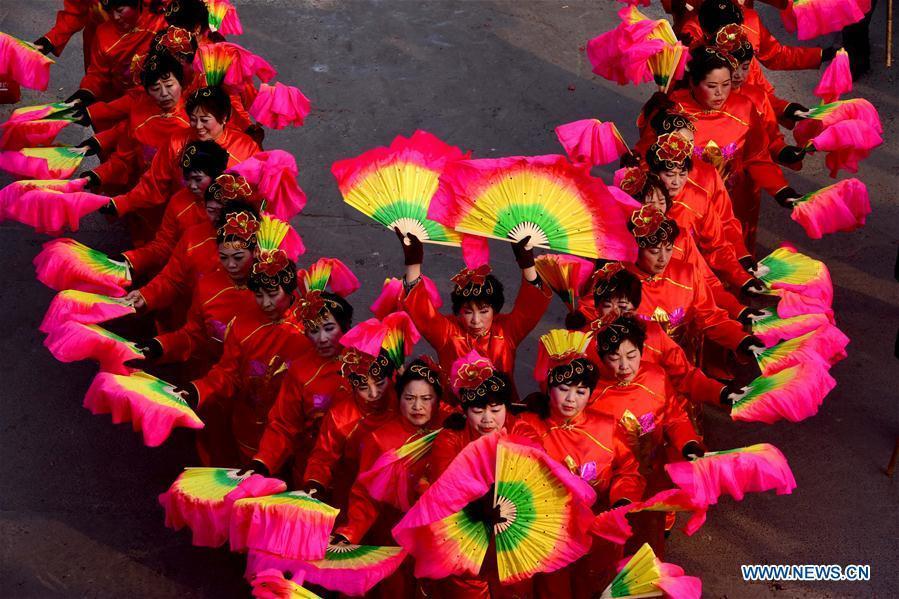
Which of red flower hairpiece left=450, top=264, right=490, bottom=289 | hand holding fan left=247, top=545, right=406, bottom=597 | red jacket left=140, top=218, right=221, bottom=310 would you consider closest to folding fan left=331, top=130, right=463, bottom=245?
red flower hairpiece left=450, top=264, right=490, bottom=289

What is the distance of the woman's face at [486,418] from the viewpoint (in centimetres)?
405

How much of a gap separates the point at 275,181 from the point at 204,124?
0.59m

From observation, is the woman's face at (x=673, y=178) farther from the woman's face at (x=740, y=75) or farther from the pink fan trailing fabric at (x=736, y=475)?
the pink fan trailing fabric at (x=736, y=475)

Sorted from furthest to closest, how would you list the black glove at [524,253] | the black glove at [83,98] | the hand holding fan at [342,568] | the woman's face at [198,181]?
the black glove at [83,98] → the woman's face at [198,181] → the black glove at [524,253] → the hand holding fan at [342,568]

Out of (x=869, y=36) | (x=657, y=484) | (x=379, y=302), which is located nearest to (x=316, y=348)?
(x=379, y=302)

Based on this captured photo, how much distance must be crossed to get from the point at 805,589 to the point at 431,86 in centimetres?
415

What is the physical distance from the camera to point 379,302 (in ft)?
15.1

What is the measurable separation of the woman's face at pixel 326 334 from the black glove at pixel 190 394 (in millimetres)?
475

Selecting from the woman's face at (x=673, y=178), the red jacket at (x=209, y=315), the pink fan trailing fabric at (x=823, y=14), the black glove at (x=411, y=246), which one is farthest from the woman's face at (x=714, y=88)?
the red jacket at (x=209, y=315)

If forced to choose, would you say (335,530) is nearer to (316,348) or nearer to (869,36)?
(316,348)

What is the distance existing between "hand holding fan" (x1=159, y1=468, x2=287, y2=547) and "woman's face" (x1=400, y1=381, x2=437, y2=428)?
0.45 m

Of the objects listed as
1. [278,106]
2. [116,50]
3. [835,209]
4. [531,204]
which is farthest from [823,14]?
[116,50]

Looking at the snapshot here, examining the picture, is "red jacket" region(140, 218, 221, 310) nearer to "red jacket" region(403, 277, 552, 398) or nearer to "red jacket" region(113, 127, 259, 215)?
"red jacket" region(113, 127, 259, 215)

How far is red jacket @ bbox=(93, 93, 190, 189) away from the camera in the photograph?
5.73 meters
